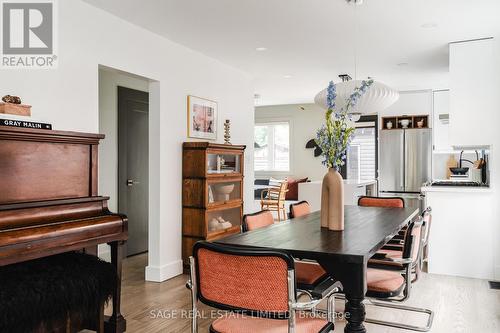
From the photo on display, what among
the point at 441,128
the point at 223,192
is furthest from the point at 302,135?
the point at 223,192

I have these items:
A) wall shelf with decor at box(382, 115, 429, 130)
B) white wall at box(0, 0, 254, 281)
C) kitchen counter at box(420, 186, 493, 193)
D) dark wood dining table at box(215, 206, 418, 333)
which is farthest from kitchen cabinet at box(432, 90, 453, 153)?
dark wood dining table at box(215, 206, 418, 333)

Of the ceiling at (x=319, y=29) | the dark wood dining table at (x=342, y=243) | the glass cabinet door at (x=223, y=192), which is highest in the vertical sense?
the ceiling at (x=319, y=29)

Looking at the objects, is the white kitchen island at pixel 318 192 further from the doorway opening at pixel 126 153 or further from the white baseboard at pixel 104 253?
the white baseboard at pixel 104 253

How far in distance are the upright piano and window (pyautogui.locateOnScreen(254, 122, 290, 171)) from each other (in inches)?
287

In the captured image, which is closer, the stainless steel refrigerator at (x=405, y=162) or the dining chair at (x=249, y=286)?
the dining chair at (x=249, y=286)

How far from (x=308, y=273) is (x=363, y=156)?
21.7 feet

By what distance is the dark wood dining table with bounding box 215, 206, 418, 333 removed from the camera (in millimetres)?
1913

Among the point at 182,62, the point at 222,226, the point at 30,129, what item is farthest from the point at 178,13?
the point at 222,226

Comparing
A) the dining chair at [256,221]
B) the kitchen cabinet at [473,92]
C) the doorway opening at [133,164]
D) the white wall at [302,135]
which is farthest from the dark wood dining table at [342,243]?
the white wall at [302,135]

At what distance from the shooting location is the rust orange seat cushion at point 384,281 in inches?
95.2

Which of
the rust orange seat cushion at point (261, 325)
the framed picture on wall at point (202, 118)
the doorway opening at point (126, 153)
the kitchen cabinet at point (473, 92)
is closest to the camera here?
the rust orange seat cushion at point (261, 325)

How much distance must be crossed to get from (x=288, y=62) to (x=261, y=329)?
14.4 feet

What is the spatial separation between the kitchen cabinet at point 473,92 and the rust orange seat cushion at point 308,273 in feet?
9.50

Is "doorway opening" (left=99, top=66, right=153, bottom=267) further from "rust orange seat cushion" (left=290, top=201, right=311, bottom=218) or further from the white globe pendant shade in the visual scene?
the white globe pendant shade
